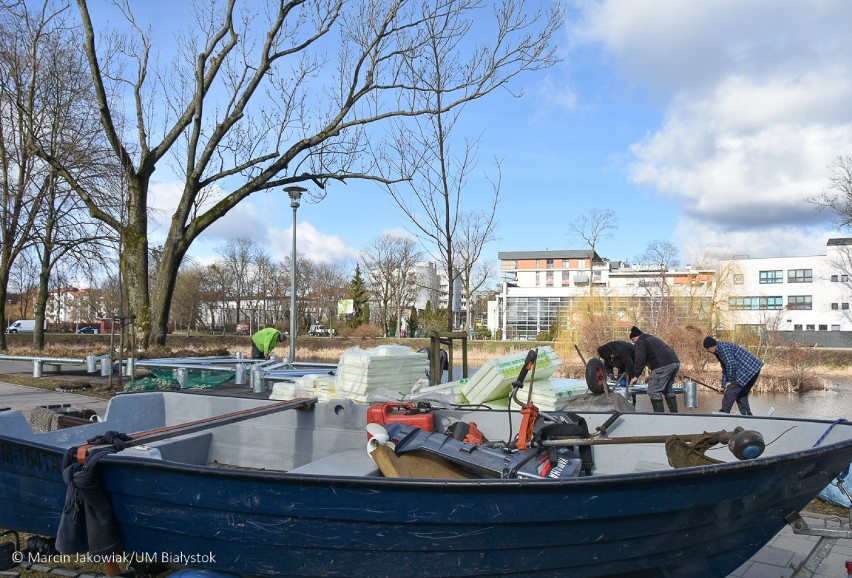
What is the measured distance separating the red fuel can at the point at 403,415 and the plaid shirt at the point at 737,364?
6038 millimetres

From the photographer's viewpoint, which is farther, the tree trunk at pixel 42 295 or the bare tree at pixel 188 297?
the bare tree at pixel 188 297

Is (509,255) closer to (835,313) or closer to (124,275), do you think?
(835,313)

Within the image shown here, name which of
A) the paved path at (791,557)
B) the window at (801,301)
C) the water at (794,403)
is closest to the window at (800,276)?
the window at (801,301)

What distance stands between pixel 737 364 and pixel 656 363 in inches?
49.8

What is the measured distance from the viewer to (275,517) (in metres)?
3.73

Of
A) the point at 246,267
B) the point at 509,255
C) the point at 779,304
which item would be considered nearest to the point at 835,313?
the point at 779,304

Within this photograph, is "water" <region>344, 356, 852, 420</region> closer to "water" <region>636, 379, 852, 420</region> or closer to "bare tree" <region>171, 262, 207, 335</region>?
"water" <region>636, 379, 852, 420</region>

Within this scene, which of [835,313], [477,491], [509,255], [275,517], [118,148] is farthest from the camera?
[509,255]

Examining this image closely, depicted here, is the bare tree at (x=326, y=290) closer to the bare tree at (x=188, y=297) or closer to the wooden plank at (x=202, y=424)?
the bare tree at (x=188, y=297)

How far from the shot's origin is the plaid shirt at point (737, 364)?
9.56m

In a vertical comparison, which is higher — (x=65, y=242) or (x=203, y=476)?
(x=65, y=242)

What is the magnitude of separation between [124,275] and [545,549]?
53.7 feet

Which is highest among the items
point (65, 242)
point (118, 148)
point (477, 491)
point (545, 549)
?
point (118, 148)

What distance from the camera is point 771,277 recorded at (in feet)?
214
